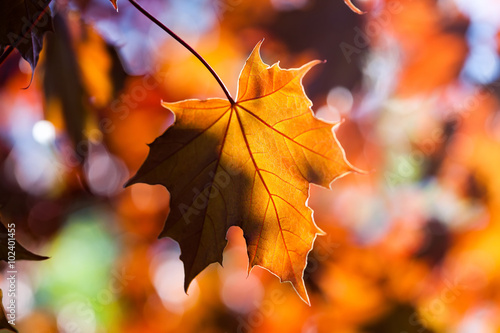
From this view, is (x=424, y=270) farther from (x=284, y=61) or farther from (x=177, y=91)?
(x=177, y=91)

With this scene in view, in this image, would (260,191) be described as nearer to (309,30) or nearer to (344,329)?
(309,30)

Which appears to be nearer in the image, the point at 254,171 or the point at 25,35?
the point at 25,35

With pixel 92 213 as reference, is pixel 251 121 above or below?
below

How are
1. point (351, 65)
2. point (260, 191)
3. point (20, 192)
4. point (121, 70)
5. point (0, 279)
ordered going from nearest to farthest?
point (260, 191) → point (121, 70) → point (0, 279) → point (351, 65) → point (20, 192)

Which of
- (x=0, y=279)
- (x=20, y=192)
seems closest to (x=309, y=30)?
(x=20, y=192)

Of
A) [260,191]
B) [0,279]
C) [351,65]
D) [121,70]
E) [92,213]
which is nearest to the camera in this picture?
[260,191]

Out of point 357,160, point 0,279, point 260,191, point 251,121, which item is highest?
point 357,160

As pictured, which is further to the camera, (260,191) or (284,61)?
(284,61)
